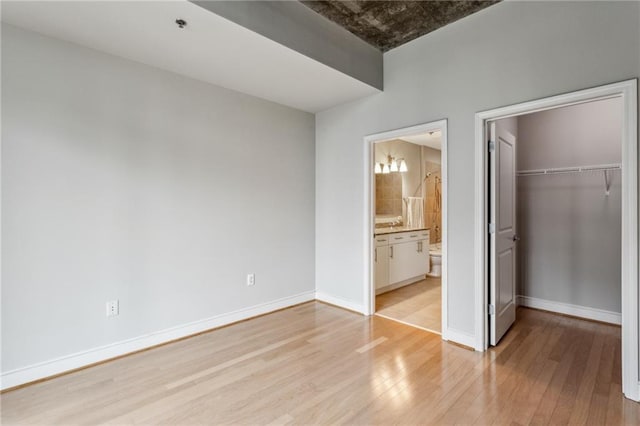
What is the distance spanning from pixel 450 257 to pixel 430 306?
49.2 inches

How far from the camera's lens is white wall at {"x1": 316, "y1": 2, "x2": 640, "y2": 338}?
7.22 feet

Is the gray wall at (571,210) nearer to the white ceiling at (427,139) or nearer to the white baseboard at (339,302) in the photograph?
the white ceiling at (427,139)

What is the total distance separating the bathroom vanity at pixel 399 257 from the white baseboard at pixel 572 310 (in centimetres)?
150

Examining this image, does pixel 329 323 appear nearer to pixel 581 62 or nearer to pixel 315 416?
pixel 315 416

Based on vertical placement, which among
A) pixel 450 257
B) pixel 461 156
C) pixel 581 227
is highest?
pixel 461 156

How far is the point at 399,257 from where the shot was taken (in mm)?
4766

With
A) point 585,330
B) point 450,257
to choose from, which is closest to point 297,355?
point 450,257

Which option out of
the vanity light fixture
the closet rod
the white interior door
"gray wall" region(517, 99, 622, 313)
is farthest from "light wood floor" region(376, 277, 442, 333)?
the vanity light fixture

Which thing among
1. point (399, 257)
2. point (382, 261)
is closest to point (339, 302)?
point (382, 261)

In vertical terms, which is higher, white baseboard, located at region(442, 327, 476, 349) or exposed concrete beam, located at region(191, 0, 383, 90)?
exposed concrete beam, located at region(191, 0, 383, 90)

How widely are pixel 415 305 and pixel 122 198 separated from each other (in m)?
3.45

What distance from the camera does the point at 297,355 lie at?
2.72 meters

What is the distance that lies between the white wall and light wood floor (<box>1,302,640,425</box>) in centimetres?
57

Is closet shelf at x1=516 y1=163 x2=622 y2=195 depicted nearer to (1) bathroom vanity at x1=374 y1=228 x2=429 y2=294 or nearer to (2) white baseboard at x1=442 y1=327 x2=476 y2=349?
(1) bathroom vanity at x1=374 y1=228 x2=429 y2=294
